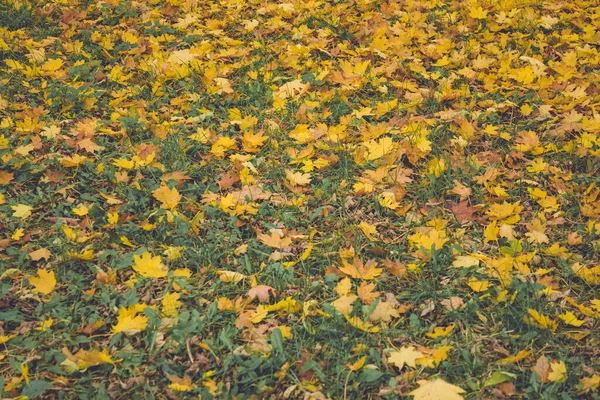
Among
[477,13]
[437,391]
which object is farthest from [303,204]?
[477,13]

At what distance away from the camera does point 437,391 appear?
1.71m

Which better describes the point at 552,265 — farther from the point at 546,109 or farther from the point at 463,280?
the point at 546,109

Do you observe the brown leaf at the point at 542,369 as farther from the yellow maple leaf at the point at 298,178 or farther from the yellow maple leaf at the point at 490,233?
the yellow maple leaf at the point at 298,178

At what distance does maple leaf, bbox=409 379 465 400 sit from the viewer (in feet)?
5.56

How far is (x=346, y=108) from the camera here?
3223mm

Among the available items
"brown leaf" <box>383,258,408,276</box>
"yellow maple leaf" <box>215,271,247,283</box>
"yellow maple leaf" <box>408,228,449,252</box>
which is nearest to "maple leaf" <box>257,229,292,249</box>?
"yellow maple leaf" <box>215,271,247,283</box>

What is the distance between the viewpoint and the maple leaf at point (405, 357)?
6.00 ft

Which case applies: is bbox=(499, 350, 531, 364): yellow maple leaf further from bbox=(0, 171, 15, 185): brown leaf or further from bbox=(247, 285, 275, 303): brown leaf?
bbox=(0, 171, 15, 185): brown leaf

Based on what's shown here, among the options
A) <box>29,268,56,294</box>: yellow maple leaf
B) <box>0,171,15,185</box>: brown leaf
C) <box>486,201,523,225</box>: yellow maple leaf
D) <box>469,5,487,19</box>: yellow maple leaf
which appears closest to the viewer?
<box>29,268,56,294</box>: yellow maple leaf

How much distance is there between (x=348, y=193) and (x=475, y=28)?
84.9 inches

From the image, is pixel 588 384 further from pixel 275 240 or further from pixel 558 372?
pixel 275 240

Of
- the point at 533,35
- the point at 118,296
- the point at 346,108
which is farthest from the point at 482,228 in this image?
the point at 533,35

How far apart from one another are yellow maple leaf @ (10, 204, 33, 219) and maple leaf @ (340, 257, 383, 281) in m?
1.58

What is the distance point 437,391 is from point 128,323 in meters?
1.19
